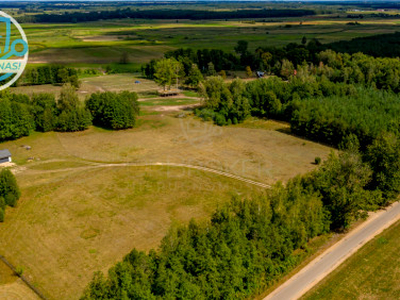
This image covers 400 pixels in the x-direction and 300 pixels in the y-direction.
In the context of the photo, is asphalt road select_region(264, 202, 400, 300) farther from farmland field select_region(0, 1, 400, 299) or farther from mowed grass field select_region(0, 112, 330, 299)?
mowed grass field select_region(0, 112, 330, 299)

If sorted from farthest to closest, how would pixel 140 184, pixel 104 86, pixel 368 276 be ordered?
1. pixel 104 86
2. pixel 140 184
3. pixel 368 276

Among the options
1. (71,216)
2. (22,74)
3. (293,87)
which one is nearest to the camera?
(71,216)

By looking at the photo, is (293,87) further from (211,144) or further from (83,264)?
(83,264)

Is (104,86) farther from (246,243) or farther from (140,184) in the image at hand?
(246,243)

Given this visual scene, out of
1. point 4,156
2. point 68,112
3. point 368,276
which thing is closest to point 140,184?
point 4,156

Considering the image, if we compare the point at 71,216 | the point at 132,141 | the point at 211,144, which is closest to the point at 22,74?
the point at 132,141

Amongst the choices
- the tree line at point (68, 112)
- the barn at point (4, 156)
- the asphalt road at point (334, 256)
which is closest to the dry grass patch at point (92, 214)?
the barn at point (4, 156)

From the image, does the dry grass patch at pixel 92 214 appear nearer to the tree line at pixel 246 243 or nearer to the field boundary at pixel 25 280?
the field boundary at pixel 25 280
